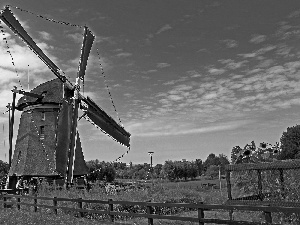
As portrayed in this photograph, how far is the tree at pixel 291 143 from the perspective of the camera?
63.5 metres

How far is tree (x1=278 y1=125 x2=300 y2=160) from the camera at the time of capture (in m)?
63.5

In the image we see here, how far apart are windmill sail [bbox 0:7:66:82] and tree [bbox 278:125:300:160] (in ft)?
154

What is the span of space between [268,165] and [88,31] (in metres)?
23.7

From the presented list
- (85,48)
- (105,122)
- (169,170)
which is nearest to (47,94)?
(85,48)

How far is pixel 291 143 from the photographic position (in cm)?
6488

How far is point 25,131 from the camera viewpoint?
3262 cm

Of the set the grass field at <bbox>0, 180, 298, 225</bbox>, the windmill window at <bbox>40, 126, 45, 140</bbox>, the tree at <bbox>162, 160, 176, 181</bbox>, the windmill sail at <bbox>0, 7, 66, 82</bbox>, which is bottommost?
the grass field at <bbox>0, 180, 298, 225</bbox>

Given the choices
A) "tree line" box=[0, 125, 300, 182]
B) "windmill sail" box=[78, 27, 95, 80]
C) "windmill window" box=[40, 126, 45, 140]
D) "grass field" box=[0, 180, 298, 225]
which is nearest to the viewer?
"grass field" box=[0, 180, 298, 225]

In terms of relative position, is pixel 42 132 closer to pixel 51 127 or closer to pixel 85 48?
pixel 51 127

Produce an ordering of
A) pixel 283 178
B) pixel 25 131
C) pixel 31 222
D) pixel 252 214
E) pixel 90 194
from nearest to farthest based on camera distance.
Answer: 1. pixel 283 178
2. pixel 31 222
3. pixel 252 214
4. pixel 90 194
5. pixel 25 131

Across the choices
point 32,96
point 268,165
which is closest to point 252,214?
point 268,165

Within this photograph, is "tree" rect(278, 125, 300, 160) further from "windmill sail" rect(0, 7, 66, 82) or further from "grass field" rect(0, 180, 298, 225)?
"windmill sail" rect(0, 7, 66, 82)

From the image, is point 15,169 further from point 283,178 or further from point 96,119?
point 283,178

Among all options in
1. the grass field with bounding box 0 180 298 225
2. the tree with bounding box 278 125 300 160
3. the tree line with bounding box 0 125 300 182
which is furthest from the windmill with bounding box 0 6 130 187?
the tree with bounding box 278 125 300 160
